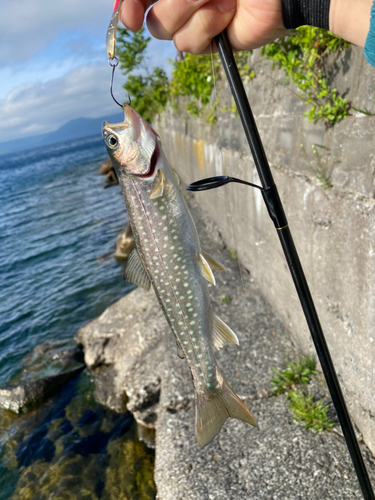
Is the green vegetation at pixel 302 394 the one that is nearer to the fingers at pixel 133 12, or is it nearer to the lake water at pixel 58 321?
the lake water at pixel 58 321

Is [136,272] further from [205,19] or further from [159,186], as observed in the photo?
[205,19]

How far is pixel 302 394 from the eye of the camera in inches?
139

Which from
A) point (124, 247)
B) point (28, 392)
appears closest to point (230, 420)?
point (28, 392)

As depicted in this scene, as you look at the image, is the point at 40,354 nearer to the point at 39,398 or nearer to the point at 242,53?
the point at 39,398

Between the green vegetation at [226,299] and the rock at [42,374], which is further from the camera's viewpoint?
the rock at [42,374]

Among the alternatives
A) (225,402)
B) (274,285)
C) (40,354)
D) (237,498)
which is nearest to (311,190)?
(274,285)

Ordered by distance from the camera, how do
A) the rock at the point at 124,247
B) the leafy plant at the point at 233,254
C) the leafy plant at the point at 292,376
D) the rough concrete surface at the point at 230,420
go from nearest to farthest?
1. the rough concrete surface at the point at 230,420
2. the leafy plant at the point at 292,376
3. the leafy plant at the point at 233,254
4. the rock at the point at 124,247

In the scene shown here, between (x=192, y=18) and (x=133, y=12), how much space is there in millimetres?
295

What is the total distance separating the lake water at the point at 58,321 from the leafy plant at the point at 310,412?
6.64ft

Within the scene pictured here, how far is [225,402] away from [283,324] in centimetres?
273

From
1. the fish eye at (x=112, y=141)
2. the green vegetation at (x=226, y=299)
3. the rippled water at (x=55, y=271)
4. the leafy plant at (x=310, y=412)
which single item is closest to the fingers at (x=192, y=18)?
the fish eye at (x=112, y=141)

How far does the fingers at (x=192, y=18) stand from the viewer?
6.04 ft

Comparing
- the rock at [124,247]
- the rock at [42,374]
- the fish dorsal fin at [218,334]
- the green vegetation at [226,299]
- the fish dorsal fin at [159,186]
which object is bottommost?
the rock at [42,374]

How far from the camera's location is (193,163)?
9.34 meters
